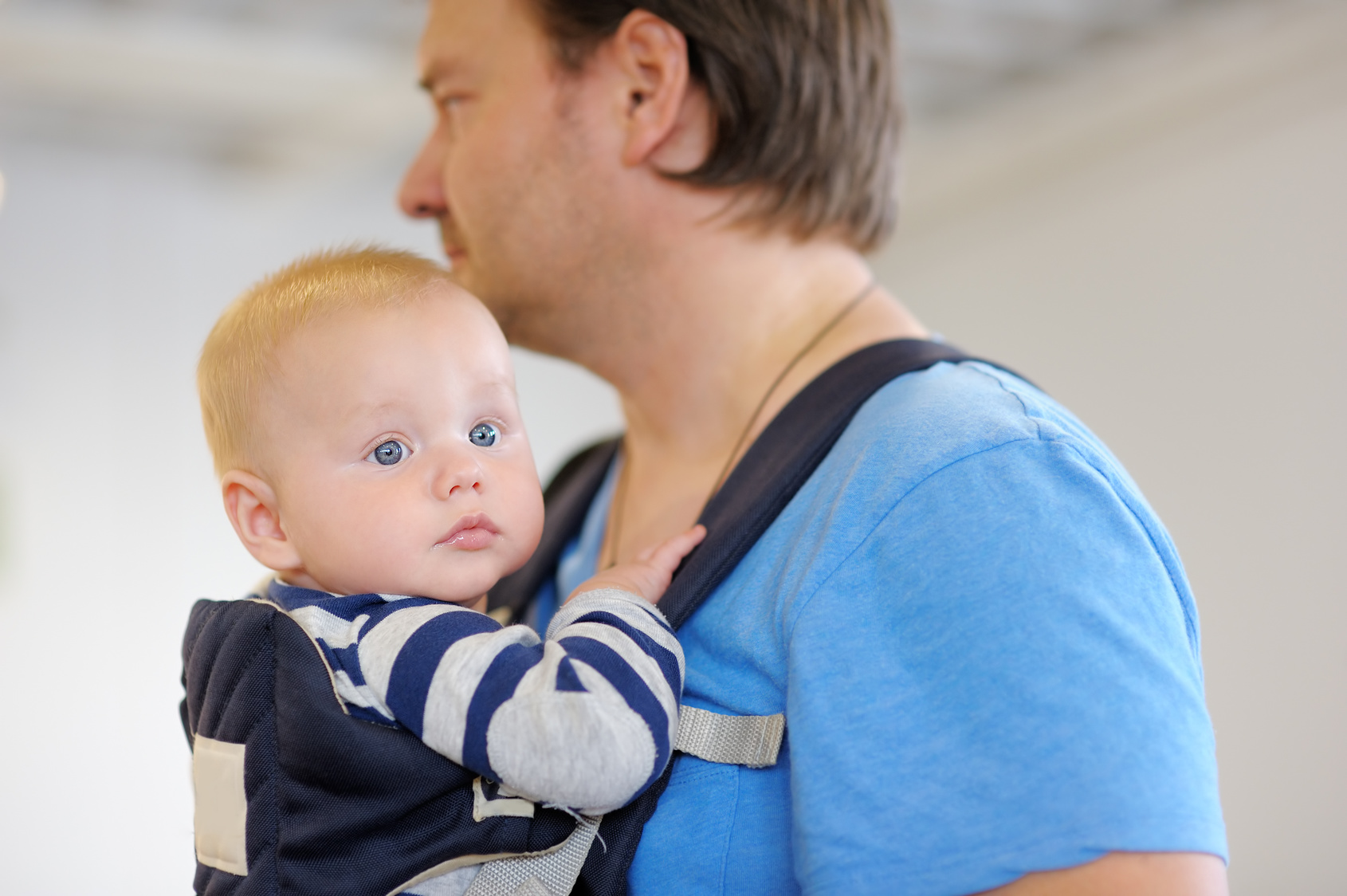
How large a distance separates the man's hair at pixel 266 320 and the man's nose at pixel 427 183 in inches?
19.2

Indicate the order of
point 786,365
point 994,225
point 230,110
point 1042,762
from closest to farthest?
point 1042,762 → point 786,365 → point 230,110 → point 994,225

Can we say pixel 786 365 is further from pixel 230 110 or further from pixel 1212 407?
pixel 230 110

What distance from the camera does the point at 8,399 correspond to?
489cm

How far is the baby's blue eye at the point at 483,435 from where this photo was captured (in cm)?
102

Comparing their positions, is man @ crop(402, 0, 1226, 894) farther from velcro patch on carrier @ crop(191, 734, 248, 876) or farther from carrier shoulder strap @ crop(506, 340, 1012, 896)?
velcro patch on carrier @ crop(191, 734, 248, 876)

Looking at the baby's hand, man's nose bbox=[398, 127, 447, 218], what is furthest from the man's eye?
man's nose bbox=[398, 127, 447, 218]

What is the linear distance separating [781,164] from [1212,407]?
3.59 metres

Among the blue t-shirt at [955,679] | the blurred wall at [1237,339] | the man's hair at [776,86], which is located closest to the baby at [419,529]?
the blue t-shirt at [955,679]

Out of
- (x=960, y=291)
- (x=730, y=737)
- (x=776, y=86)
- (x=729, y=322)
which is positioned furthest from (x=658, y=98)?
(x=960, y=291)

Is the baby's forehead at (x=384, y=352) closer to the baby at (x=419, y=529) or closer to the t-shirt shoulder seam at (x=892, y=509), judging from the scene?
the baby at (x=419, y=529)

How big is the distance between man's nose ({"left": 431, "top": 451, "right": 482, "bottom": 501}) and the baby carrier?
166 millimetres

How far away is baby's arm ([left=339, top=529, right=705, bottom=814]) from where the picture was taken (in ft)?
2.85

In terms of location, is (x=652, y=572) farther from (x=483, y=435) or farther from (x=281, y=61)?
(x=281, y=61)

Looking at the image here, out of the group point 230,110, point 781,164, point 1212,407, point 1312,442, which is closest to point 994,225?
point 1212,407
